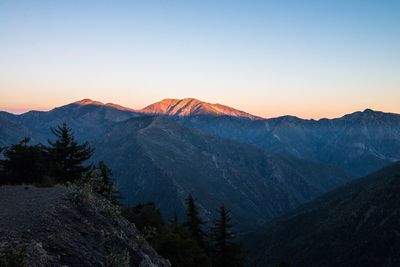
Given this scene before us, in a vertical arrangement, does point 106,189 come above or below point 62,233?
below

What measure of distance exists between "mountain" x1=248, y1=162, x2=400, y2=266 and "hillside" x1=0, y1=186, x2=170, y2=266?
73506 millimetres

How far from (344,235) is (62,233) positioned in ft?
400

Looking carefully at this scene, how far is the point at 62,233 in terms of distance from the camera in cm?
1441

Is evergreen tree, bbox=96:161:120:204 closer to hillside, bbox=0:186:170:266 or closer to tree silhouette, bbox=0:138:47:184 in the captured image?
hillside, bbox=0:186:170:266

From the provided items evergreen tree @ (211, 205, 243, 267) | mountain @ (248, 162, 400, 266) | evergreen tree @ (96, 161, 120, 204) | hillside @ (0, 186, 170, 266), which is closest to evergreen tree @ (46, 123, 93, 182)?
evergreen tree @ (96, 161, 120, 204)

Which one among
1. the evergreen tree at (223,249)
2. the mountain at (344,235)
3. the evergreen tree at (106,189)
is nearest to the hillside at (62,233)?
the evergreen tree at (106,189)

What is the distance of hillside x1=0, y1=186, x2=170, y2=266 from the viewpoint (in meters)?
12.4

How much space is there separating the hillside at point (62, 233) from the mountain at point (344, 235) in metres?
73.5

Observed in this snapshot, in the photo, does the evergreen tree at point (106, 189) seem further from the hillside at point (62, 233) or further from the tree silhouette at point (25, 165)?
the tree silhouette at point (25, 165)

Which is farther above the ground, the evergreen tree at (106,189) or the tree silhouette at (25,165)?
the tree silhouette at (25,165)

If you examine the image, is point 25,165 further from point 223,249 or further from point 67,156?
point 223,249

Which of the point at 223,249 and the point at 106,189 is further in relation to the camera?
the point at 223,249

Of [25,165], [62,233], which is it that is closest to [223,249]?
[25,165]

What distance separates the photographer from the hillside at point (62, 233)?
40.7 ft
